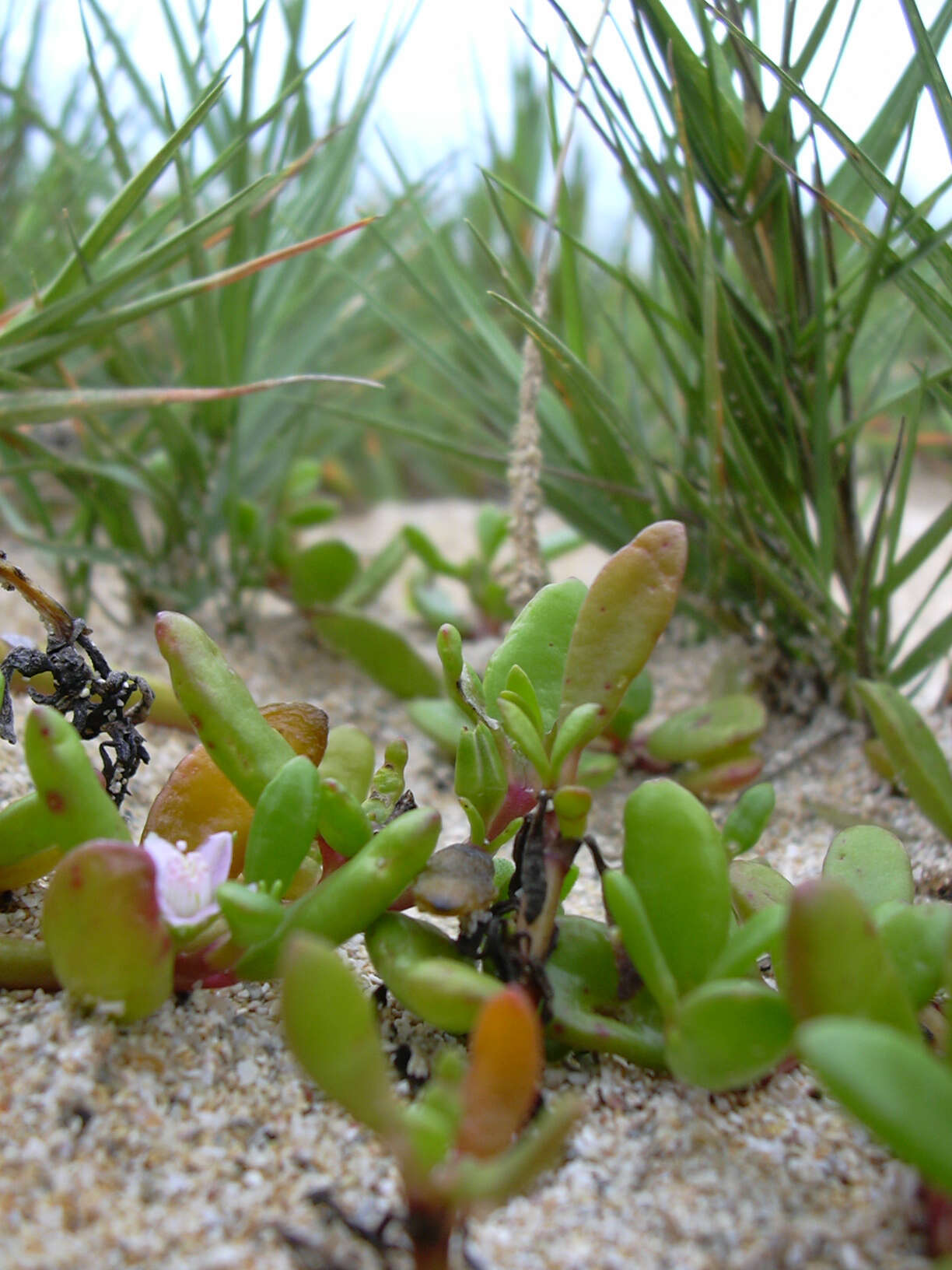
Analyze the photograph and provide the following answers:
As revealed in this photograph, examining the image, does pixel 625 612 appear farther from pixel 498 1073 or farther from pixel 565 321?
pixel 565 321

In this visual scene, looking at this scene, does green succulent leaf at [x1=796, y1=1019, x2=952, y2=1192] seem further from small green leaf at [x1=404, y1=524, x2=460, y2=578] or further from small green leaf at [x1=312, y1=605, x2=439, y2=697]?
small green leaf at [x1=404, y1=524, x2=460, y2=578]

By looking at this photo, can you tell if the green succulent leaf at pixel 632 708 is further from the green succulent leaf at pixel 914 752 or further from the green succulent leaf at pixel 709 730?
the green succulent leaf at pixel 914 752

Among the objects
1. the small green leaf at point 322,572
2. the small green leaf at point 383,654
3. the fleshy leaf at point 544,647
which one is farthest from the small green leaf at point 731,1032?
the small green leaf at point 322,572

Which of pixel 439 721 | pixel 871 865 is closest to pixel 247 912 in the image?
pixel 871 865

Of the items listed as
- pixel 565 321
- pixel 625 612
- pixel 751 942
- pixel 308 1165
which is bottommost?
pixel 308 1165

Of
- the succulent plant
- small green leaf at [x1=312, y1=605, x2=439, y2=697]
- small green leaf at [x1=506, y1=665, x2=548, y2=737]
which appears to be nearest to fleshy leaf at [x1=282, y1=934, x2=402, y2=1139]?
the succulent plant

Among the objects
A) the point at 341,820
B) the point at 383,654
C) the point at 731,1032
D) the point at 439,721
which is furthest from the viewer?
the point at 383,654

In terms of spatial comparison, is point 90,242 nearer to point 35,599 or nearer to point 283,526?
point 35,599

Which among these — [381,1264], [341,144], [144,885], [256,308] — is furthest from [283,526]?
[381,1264]
